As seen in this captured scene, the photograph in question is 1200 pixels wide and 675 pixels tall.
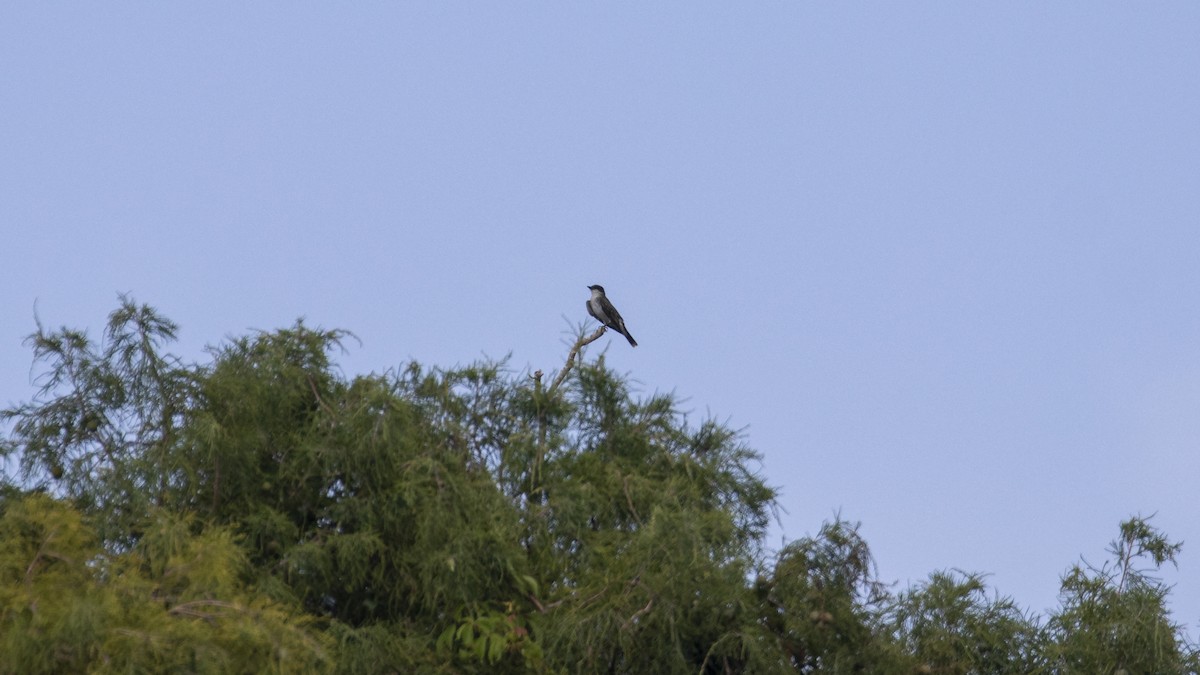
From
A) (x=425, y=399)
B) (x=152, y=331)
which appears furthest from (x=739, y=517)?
(x=152, y=331)

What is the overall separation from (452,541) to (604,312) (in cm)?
614

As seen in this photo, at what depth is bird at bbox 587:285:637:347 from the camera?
13.9 m

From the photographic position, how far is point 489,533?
8.01 meters

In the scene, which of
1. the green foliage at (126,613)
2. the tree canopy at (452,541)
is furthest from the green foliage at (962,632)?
the green foliage at (126,613)

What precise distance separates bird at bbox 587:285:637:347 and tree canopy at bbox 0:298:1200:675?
461cm

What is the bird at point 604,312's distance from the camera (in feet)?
45.5

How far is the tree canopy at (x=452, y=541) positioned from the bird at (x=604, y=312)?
461 cm

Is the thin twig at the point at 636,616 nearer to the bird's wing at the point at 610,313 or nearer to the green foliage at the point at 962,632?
the green foliage at the point at 962,632

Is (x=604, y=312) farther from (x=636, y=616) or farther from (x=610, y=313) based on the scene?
(x=636, y=616)

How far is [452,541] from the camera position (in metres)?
7.92

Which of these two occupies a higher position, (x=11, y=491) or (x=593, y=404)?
(x=593, y=404)

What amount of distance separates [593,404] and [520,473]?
0.91 m

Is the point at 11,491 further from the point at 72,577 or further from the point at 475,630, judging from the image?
the point at 475,630

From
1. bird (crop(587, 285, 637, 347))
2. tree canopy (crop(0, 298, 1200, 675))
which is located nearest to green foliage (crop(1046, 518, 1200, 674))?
tree canopy (crop(0, 298, 1200, 675))
